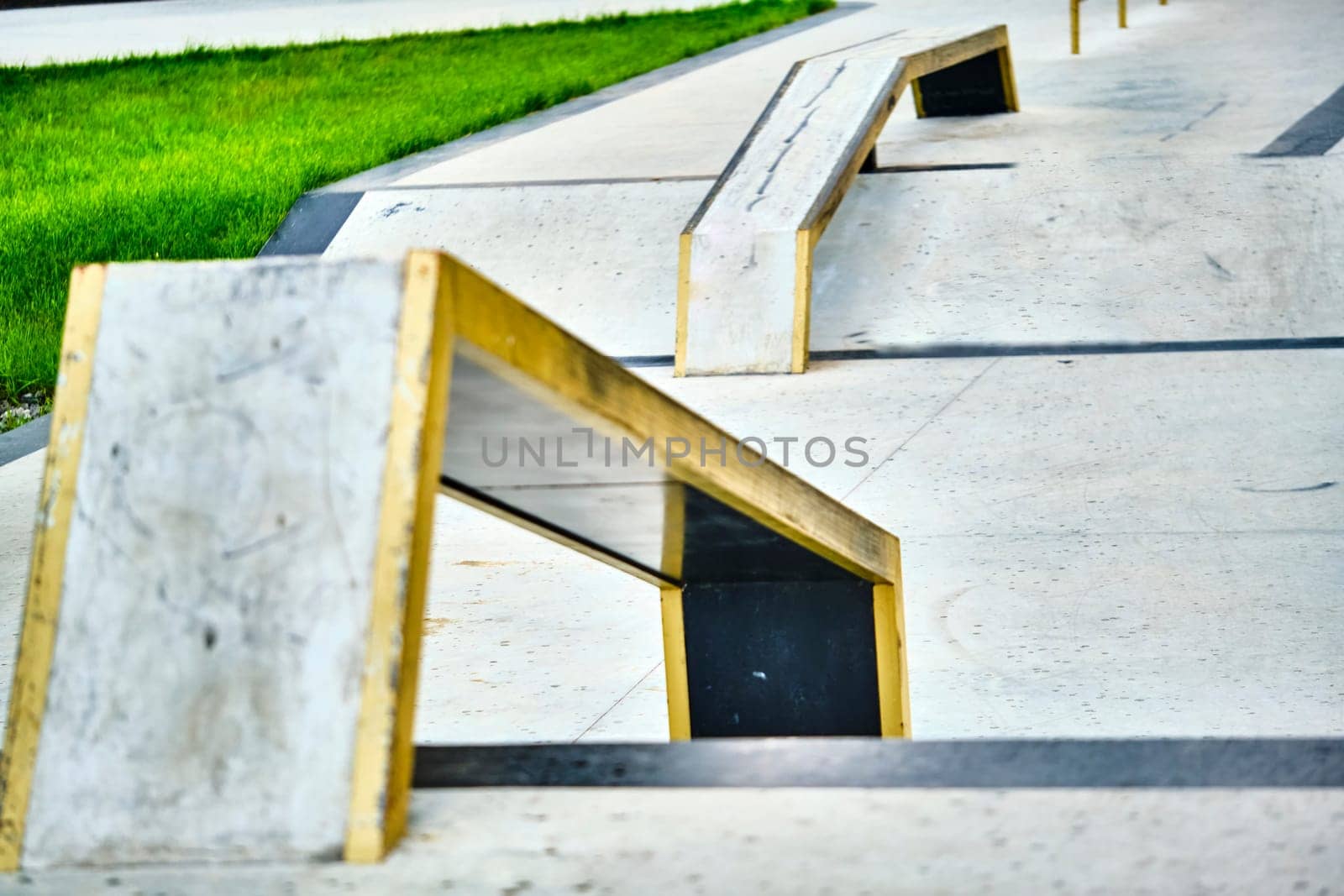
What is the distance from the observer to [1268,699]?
274 cm

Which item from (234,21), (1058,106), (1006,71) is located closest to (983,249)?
(1006,71)

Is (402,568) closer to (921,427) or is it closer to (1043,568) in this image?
(1043,568)

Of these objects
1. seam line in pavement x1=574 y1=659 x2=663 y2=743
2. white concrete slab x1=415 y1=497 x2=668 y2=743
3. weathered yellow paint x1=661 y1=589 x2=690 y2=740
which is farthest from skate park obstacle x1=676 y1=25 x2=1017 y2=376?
weathered yellow paint x1=661 y1=589 x2=690 y2=740

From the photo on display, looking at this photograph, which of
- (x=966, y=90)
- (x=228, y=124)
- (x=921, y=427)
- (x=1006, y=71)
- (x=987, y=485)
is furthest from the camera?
(x=228, y=124)

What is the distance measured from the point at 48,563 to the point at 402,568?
0.36m

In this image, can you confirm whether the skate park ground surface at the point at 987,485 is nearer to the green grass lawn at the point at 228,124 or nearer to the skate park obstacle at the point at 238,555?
the skate park obstacle at the point at 238,555

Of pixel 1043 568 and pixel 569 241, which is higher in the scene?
→ pixel 569 241

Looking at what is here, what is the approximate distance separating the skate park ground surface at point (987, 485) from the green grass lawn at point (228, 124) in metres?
0.59

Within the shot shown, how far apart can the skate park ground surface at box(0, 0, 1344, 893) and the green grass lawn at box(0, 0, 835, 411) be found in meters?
0.59

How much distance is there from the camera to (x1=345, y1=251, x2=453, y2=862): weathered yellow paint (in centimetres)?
125

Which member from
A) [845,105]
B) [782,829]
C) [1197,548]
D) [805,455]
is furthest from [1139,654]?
[845,105]

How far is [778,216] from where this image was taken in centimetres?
574

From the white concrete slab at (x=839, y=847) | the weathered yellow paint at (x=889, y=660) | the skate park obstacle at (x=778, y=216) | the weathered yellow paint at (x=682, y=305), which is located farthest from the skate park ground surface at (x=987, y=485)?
the weathered yellow paint at (x=889, y=660)

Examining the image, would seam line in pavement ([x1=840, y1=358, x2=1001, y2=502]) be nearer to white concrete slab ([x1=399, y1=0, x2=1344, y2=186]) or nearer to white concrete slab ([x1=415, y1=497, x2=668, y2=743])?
white concrete slab ([x1=415, y1=497, x2=668, y2=743])
